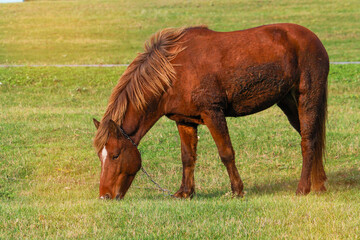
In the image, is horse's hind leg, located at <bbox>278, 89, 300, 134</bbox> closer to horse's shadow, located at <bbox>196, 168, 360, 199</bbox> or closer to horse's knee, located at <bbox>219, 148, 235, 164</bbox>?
horse's shadow, located at <bbox>196, 168, 360, 199</bbox>

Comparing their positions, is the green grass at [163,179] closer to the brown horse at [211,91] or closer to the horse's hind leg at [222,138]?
the horse's hind leg at [222,138]

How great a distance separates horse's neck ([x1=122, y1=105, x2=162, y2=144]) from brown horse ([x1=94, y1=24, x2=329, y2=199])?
0.04 ft

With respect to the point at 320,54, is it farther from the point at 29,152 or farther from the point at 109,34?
the point at 109,34

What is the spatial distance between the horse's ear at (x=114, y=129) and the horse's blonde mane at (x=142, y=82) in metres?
0.07

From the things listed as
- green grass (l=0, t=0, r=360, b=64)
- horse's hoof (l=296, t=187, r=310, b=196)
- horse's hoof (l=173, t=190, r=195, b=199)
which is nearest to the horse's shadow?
horse's hoof (l=173, t=190, r=195, b=199)

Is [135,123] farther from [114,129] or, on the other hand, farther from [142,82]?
[142,82]

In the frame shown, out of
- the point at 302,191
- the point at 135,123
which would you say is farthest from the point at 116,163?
the point at 302,191

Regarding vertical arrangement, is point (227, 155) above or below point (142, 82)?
below

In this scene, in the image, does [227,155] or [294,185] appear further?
[294,185]

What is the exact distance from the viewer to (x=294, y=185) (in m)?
8.95

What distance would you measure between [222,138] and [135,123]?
1.23m

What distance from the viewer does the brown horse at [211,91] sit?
7.17 m

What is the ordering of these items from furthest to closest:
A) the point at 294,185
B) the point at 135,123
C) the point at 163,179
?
the point at 163,179 → the point at 294,185 → the point at 135,123

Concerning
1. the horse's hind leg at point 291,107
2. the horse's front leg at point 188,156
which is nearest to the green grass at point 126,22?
the horse's hind leg at point 291,107
